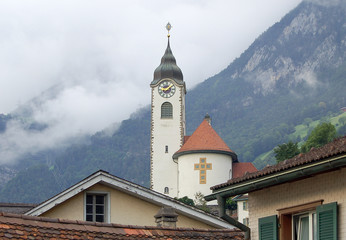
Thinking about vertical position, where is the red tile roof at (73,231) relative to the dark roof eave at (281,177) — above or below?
below

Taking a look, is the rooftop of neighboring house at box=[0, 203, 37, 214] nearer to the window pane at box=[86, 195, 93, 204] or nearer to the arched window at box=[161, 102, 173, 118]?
the window pane at box=[86, 195, 93, 204]

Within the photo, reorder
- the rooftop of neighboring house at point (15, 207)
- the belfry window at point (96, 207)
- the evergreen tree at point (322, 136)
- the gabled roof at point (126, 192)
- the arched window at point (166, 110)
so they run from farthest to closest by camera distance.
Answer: the arched window at point (166, 110)
the evergreen tree at point (322, 136)
the rooftop of neighboring house at point (15, 207)
the belfry window at point (96, 207)
the gabled roof at point (126, 192)

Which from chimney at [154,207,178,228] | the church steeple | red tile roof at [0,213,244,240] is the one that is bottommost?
red tile roof at [0,213,244,240]

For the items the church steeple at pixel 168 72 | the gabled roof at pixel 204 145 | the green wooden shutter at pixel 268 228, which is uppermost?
the church steeple at pixel 168 72

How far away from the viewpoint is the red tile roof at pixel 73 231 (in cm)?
1392

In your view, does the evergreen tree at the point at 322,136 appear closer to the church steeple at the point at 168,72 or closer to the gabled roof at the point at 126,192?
the church steeple at the point at 168,72

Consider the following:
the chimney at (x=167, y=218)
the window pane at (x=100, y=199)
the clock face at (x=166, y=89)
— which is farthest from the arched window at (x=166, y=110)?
the chimney at (x=167, y=218)

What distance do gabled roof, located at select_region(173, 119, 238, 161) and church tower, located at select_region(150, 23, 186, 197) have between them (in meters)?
1.69

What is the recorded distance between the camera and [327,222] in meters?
14.4

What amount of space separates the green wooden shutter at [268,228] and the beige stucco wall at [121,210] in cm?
518

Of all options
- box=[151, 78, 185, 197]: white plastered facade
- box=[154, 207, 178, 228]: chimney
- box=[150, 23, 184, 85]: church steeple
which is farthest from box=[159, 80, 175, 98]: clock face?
box=[154, 207, 178, 228]: chimney

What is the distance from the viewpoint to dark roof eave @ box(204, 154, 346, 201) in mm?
13953

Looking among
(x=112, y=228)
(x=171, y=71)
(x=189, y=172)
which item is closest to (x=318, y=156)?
(x=112, y=228)

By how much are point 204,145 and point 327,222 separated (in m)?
75.7
